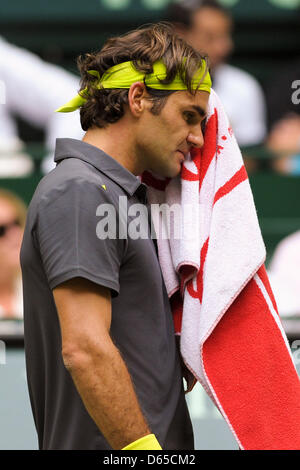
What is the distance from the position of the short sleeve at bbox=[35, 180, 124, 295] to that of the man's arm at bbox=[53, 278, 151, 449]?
0.11 ft

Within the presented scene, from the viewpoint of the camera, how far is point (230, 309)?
2209mm

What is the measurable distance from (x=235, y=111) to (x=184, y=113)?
3916 mm

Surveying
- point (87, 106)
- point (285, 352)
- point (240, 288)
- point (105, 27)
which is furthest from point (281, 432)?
point (105, 27)

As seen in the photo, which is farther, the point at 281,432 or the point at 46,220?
the point at 281,432

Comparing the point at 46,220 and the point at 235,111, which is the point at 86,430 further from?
the point at 235,111

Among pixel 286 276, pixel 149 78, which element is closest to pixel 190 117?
pixel 149 78

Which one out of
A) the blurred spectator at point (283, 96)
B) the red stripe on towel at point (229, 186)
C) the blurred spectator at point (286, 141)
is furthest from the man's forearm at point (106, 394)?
the blurred spectator at point (283, 96)

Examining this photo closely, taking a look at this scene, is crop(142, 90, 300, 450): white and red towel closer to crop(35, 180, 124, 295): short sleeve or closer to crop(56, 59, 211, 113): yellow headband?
crop(56, 59, 211, 113): yellow headband

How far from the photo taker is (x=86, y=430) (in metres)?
2.05

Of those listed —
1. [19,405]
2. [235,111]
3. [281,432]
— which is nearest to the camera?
[281,432]

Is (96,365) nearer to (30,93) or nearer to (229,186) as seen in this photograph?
(229,186)

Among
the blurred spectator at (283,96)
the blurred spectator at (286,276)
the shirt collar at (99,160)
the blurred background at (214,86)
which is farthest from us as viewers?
the blurred spectator at (283,96)

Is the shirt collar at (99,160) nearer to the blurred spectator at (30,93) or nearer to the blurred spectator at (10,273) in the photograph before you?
the blurred spectator at (10,273)

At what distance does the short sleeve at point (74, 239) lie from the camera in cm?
191
